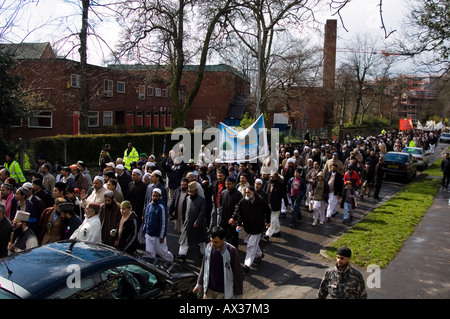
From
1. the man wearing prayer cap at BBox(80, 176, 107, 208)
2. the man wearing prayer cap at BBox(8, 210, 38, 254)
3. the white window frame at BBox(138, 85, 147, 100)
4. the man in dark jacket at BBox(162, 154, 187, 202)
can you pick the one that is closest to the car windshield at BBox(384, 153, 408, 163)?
the man in dark jacket at BBox(162, 154, 187, 202)

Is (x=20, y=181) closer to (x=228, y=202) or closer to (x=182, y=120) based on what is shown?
(x=228, y=202)

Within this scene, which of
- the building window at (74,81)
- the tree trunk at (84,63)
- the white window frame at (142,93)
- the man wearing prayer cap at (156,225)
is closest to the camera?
the man wearing prayer cap at (156,225)

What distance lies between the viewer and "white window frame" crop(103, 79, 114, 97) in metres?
32.7

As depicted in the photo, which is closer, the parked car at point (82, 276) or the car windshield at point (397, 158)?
the parked car at point (82, 276)

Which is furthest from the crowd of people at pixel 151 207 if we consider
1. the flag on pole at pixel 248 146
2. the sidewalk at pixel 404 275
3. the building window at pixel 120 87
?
the building window at pixel 120 87

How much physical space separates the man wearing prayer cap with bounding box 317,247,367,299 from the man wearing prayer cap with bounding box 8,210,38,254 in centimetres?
426

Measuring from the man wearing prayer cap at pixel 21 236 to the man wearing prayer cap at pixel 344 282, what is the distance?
4.26m

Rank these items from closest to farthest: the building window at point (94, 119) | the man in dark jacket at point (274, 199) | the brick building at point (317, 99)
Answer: the man in dark jacket at point (274, 199), the building window at point (94, 119), the brick building at point (317, 99)

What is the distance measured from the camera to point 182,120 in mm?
26484

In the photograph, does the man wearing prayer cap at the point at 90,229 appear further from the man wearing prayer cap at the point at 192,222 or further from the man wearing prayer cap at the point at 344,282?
the man wearing prayer cap at the point at 344,282

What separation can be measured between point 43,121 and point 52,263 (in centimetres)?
2585

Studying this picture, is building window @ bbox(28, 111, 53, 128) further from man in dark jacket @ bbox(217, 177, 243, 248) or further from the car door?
the car door

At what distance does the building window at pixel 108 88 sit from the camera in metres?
32.7
